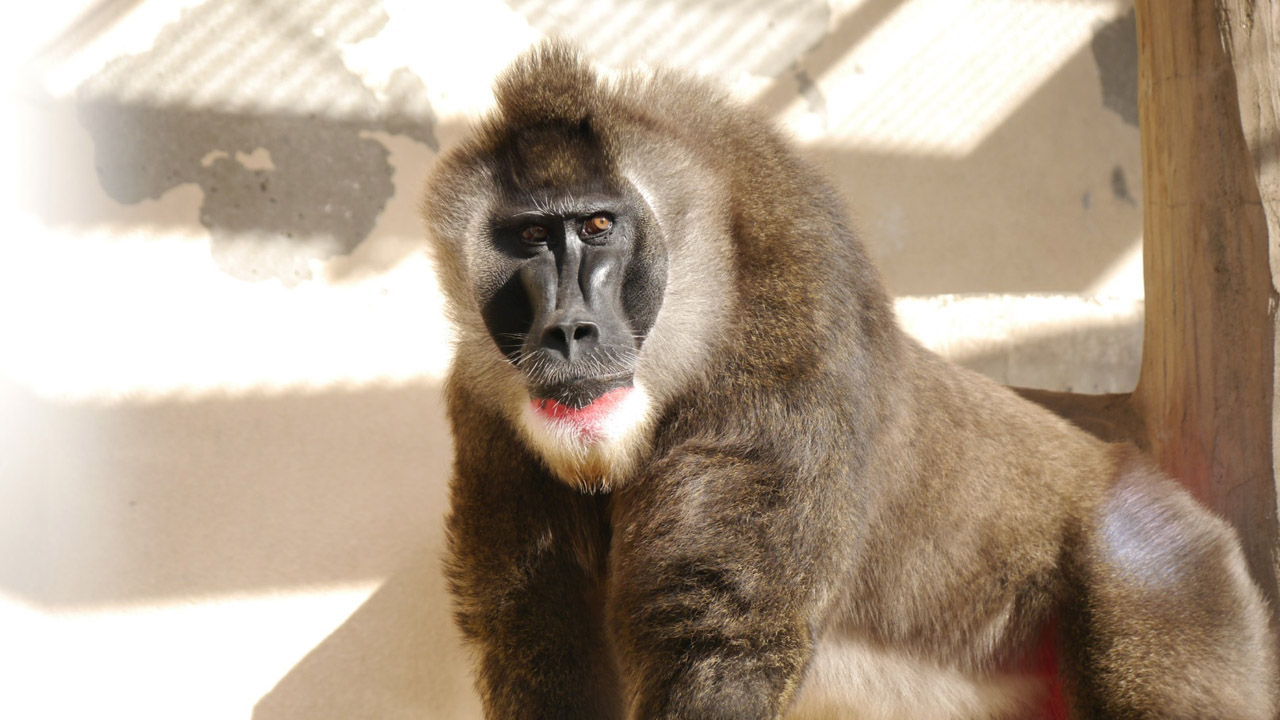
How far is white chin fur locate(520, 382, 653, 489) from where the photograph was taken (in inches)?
85.3

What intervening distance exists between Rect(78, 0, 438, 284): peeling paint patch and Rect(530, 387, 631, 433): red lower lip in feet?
4.95

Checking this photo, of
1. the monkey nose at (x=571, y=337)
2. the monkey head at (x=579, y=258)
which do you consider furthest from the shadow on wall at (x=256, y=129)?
the monkey nose at (x=571, y=337)

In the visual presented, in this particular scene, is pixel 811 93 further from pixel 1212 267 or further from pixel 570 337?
pixel 570 337

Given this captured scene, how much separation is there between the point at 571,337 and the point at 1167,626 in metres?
1.43

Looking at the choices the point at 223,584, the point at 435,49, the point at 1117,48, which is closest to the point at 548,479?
the point at 223,584

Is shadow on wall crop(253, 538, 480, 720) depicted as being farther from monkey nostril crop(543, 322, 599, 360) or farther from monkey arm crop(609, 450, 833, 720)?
monkey nostril crop(543, 322, 599, 360)

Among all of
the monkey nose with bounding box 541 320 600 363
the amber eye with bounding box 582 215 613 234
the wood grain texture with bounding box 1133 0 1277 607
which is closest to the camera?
the monkey nose with bounding box 541 320 600 363

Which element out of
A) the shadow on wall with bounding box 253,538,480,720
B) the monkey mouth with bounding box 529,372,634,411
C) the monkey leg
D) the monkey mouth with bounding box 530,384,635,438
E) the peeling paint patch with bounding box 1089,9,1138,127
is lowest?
the shadow on wall with bounding box 253,538,480,720

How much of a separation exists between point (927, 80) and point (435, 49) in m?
1.94

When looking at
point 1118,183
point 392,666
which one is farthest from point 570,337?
point 1118,183

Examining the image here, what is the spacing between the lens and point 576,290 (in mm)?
2150

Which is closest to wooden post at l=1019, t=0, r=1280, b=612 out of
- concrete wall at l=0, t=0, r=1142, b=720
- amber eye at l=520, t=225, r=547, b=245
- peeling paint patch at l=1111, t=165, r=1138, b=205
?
concrete wall at l=0, t=0, r=1142, b=720

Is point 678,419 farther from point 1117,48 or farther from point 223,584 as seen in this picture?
point 1117,48

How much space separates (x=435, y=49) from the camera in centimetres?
353
